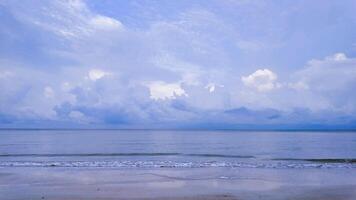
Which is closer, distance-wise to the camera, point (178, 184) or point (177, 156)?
point (178, 184)

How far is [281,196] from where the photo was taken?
18.2 m

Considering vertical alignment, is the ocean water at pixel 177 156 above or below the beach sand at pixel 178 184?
above

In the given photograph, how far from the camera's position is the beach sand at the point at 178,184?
18266 mm

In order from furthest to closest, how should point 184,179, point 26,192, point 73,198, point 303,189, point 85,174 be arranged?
point 85,174 → point 184,179 → point 303,189 → point 26,192 → point 73,198

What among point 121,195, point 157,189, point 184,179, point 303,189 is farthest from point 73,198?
point 303,189

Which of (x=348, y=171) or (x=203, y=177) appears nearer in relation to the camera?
(x=203, y=177)

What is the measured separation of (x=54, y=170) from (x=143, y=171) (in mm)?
6252

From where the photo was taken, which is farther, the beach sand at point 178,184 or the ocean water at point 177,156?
the ocean water at point 177,156

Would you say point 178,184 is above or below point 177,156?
below

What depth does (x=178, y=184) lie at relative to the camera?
21.9 metres

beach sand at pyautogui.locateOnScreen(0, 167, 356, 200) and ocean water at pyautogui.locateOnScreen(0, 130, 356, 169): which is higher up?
ocean water at pyautogui.locateOnScreen(0, 130, 356, 169)

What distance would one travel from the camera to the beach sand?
18.3 metres

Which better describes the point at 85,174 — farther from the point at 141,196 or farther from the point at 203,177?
the point at 141,196

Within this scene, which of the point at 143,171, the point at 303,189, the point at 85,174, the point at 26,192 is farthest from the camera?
→ the point at 143,171
